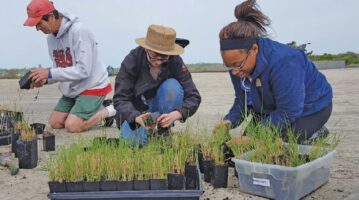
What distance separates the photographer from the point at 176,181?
2615 millimetres

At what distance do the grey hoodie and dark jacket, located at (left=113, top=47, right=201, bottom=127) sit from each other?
4.33 ft

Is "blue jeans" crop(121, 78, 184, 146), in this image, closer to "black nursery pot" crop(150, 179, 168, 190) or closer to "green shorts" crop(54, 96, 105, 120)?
"black nursery pot" crop(150, 179, 168, 190)

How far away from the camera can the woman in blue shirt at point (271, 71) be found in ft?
9.75

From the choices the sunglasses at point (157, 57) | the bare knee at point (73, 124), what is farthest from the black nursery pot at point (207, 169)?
the bare knee at point (73, 124)

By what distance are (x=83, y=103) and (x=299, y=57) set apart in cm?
295

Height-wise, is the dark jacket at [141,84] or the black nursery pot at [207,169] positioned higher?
the dark jacket at [141,84]

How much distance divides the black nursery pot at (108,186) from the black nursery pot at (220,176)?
2.16ft

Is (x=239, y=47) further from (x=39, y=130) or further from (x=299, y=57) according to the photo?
(x=39, y=130)

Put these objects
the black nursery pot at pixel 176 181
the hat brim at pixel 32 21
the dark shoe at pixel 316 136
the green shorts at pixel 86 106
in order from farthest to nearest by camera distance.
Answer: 1. the green shorts at pixel 86 106
2. the hat brim at pixel 32 21
3. the dark shoe at pixel 316 136
4. the black nursery pot at pixel 176 181

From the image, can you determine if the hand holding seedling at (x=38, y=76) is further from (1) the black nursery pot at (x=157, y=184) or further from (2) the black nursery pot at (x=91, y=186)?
(1) the black nursery pot at (x=157, y=184)

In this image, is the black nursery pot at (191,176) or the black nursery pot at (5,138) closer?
the black nursery pot at (191,176)

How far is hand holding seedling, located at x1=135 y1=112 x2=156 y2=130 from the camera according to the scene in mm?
3484

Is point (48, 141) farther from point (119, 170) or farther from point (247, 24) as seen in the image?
point (247, 24)

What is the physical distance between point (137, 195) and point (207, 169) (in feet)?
2.26
